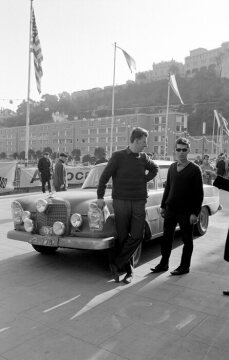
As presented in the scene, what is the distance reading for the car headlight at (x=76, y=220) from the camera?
489 centimetres

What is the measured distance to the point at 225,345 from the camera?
3.14 metres

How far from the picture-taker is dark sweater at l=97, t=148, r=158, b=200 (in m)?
4.66

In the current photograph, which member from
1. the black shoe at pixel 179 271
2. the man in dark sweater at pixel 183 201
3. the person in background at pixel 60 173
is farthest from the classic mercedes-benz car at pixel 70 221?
the person in background at pixel 60 173

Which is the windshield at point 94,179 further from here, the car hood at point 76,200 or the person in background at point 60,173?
the person in background at point 60,173

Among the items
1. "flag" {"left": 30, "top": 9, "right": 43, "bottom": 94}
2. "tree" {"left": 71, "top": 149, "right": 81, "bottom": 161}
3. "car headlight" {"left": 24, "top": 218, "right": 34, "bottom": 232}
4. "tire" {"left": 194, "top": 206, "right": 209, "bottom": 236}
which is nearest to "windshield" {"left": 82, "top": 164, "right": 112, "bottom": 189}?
"car headlight" {"left": 24, "top": 218, "right": 34, "bottom": 232}

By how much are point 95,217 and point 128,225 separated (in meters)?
0.45

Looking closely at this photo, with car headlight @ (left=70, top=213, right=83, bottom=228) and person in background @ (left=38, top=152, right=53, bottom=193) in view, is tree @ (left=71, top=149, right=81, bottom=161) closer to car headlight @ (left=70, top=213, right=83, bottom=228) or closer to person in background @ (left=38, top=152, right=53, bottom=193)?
person in background @ (left=38, top=152, right=53, bottom=193)

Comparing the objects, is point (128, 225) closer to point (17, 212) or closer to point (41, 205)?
point (41, 205)

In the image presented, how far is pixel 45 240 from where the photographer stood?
16.5 feet

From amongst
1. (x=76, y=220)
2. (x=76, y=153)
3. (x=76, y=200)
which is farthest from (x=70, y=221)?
(x=76, y=153)

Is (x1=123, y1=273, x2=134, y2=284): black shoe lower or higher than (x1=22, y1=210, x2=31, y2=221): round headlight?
lower

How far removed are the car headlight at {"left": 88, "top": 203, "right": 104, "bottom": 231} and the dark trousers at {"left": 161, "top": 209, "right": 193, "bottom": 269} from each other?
918 mm

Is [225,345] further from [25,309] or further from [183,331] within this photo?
[25,309]

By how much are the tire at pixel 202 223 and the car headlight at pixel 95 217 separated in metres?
3.19
